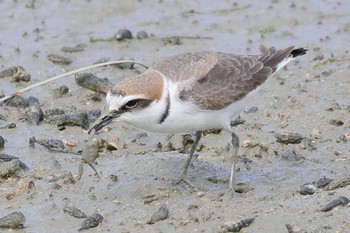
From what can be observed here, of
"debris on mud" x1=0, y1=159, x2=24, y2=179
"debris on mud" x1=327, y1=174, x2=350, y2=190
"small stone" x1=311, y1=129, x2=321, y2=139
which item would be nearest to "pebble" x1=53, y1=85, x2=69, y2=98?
"debris on mud" x1=0, y1=159, x2=24, y2=179

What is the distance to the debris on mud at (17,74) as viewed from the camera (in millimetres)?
11875

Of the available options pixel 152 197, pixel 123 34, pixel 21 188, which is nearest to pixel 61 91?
pixel 123 34

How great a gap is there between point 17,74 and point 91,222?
4151 mm

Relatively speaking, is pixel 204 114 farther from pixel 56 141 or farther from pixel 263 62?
pixel 56 141

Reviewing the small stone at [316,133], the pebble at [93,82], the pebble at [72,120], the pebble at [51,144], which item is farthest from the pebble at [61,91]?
the small stone at [316,133]

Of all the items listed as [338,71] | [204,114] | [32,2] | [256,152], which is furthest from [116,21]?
[204,114]

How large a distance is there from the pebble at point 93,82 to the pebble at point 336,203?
4.11 meters

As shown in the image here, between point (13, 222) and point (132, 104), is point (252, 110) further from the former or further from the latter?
point (13, 222)

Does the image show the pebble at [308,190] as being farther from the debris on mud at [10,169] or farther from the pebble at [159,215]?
the debris on mud at [10,169]

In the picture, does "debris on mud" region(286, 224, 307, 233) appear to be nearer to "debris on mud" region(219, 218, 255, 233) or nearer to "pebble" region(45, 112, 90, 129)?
"debris on mud" region(219, 218, 255, 233)

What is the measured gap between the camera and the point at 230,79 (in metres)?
8.91

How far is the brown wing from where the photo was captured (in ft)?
27.9

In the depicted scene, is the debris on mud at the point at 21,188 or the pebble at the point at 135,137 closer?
the debris on mud at the point at 21,188

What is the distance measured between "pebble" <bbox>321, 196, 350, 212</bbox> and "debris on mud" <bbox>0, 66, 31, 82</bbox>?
5118 millimetres
